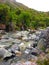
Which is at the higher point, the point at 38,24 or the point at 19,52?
the point at 19,52

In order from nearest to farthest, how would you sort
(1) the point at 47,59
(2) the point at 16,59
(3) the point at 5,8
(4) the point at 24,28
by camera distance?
1. (1) the point at 47,59
2. (2) the point at 16,59
3. (3) the point at 5,8
4. (4) the point at 24,28

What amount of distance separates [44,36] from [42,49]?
181 centimetres

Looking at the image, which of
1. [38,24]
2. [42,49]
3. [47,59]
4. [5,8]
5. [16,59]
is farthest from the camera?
[38,24]

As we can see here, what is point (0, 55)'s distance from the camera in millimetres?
20422

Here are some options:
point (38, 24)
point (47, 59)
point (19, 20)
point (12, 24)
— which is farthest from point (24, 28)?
point (47, 59)

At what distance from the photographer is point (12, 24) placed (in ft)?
162

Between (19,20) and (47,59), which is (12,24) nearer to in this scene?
(19,20)

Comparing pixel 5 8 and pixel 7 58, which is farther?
pixel 5 8

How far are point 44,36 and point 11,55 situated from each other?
13.4 ft

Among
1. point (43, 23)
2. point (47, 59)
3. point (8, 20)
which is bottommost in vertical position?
point (43, 23)

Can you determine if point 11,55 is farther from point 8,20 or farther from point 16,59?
point 8,20

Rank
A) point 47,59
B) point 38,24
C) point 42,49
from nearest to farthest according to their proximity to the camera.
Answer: point 47,59 < point 42,49 < point 38,24

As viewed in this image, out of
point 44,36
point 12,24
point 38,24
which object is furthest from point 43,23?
point 44,36

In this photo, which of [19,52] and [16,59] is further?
[19,52]
